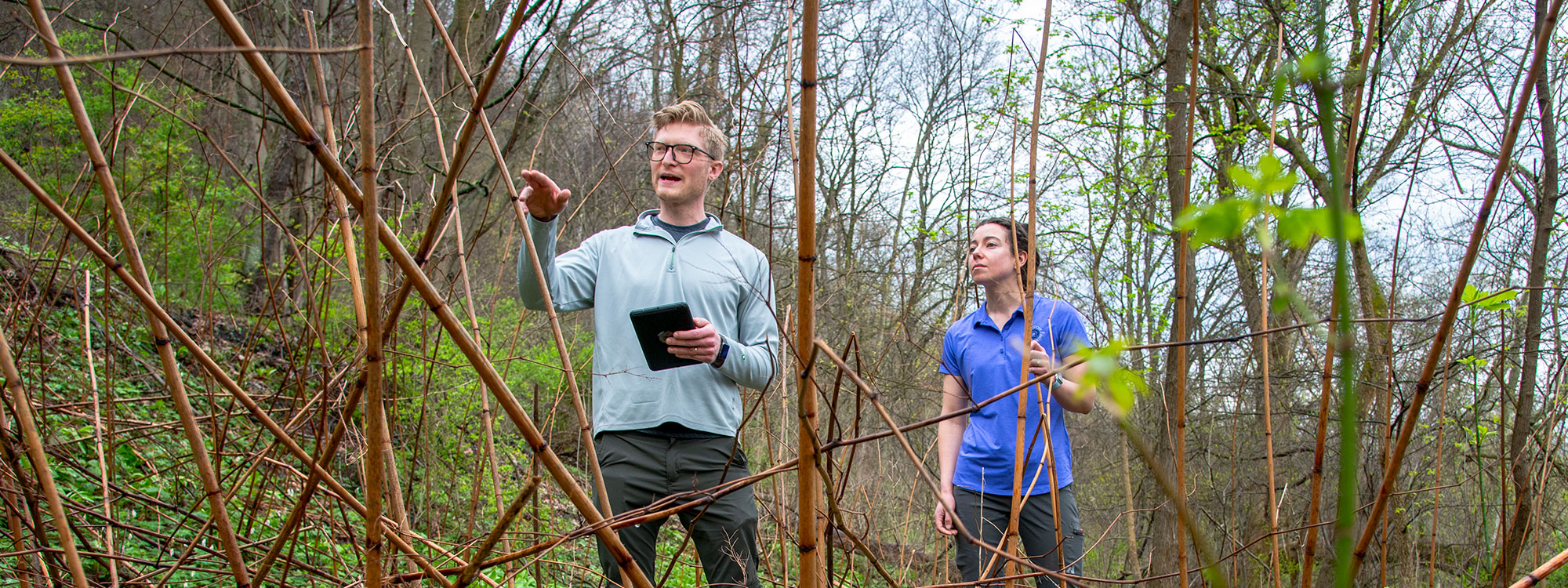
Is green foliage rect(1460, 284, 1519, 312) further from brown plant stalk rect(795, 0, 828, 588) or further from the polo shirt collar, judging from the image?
the polo shirt collar

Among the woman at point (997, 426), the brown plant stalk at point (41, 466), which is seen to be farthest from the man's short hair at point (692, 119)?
the brown plant stalk at point (41, 466)

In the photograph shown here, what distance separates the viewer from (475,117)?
28.3 inches

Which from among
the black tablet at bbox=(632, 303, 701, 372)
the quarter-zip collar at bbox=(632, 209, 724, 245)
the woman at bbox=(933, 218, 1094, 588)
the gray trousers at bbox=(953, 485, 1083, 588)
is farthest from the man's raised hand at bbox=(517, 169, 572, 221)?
the gray trousers at bbox=(953, 485, 1083, 588)

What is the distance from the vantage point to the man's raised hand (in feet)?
5.71

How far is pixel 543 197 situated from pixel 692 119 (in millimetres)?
648

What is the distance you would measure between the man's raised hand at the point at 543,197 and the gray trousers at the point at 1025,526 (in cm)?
122

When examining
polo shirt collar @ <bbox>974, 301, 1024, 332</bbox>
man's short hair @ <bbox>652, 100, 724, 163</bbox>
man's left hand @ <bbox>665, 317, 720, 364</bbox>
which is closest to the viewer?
man's left hand @ <bbox>665, 317, 720, 364</bbox>

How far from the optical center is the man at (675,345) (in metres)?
2.02

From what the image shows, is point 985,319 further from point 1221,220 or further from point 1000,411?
point 1221,220

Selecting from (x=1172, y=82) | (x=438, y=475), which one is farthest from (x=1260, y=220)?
(x=1172, y=82)

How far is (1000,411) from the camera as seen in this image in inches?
92.5

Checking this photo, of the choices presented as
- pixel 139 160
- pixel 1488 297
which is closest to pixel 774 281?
pixel 1488 297

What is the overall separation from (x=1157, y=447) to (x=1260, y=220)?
678 centimetres

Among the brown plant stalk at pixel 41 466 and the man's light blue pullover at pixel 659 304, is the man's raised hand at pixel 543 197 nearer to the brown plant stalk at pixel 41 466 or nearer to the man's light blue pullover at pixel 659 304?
the man's light blue pullover at pixel 659 304
